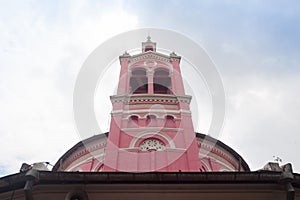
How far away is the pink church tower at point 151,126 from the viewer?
50.7 feet

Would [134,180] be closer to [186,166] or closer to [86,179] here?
[86,179]

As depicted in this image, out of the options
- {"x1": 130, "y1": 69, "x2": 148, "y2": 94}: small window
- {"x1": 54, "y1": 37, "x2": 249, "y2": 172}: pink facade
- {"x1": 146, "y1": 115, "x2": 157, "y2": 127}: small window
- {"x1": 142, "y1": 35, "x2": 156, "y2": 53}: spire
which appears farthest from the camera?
{"x1": 142, "y1": 35, "x2": 156, "y2": 53}: spire

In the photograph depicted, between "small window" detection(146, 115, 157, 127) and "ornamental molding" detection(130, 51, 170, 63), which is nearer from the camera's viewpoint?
"small window" detection(146, 115, 157, 127)

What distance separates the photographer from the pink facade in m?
15.6

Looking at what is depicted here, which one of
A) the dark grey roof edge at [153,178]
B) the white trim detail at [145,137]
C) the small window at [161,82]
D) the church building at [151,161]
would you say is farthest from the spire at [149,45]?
the dark grey roof edge at [153,178]

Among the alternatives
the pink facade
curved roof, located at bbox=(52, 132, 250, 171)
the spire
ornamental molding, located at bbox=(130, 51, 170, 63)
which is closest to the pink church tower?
the pink facade

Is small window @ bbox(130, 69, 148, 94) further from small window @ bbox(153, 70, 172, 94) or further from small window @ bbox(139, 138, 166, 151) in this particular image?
small window @ bbox(139, 138, 166, 151)

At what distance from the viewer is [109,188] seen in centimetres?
805

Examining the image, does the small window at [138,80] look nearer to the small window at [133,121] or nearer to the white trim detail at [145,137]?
the small window at [133,121]

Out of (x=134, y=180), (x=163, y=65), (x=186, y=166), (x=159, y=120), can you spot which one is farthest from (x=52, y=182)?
(x=163, y=65)

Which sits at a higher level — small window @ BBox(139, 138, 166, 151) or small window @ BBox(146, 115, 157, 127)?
small window @ BBox(146, 115, 157, 127)

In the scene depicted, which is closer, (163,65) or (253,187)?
(253,187)

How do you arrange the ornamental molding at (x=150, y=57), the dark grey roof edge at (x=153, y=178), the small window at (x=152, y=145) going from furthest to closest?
the ornamental molding at (x=150, y=57) → the small window at (x=152, y=145) → the dark grey roof edge at (x=153, y=178)

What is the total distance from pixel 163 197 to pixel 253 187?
82.8 inches
